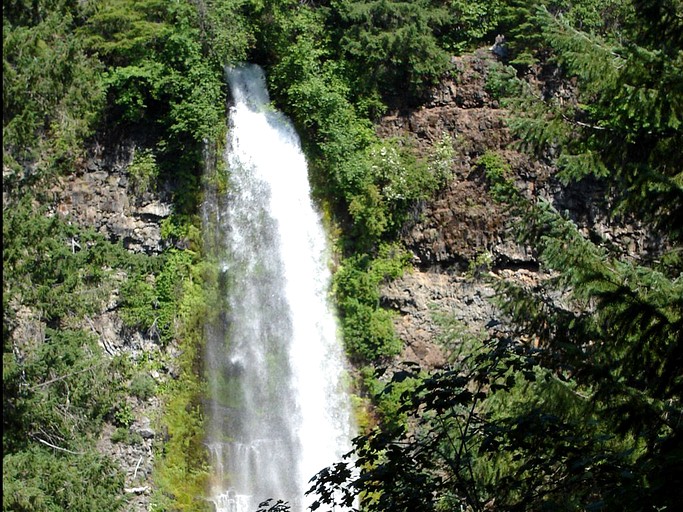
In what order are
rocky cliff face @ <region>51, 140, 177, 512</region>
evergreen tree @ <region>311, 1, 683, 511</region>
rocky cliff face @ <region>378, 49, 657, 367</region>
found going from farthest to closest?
rocky cliff face @ <region>378, 49, 657, 367</region>, rocky cliff face @ <region>51, 140, 177, 512</region>, evergreen tree @ <region>311, 1, 683, 511</region>

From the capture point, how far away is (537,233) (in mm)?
7715

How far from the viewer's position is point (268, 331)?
50.8ft

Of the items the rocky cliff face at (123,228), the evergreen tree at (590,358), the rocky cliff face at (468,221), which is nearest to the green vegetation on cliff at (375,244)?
the evergreen tree at (590,358)

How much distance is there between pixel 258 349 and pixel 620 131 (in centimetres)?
950

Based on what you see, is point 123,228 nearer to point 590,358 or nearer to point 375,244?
point 375,244

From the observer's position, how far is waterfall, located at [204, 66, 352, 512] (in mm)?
14664

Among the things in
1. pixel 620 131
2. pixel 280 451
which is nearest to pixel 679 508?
pixel 620 131

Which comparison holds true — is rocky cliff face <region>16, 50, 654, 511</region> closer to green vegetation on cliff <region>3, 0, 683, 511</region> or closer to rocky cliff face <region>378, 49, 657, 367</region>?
rocky cliff face <region>378, 49, 657, 367</region>

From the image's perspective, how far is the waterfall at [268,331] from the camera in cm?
1466

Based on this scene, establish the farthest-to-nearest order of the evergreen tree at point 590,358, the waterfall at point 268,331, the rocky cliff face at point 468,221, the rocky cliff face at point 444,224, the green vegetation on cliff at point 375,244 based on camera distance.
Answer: the rocky cliff face at point 468,221
the rocky cliff face at point 444,224
the waterfall at point 268,331
the green vegetation on cliff at point 375,244
the evergreen tree at point 590,358

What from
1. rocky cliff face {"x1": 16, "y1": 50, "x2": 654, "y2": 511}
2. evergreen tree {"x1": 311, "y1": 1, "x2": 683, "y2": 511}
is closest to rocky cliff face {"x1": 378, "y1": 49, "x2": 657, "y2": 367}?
rocky cliff face {"x1": 16, "y1": 50, "x2": 654, "y2": 511}

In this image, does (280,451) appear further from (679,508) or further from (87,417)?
(679,508)

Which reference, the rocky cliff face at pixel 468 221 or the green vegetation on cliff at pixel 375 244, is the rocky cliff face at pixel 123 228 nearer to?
the green vegetation on cliff at pixel 375 244

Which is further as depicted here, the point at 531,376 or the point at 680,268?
the point at 680,268
